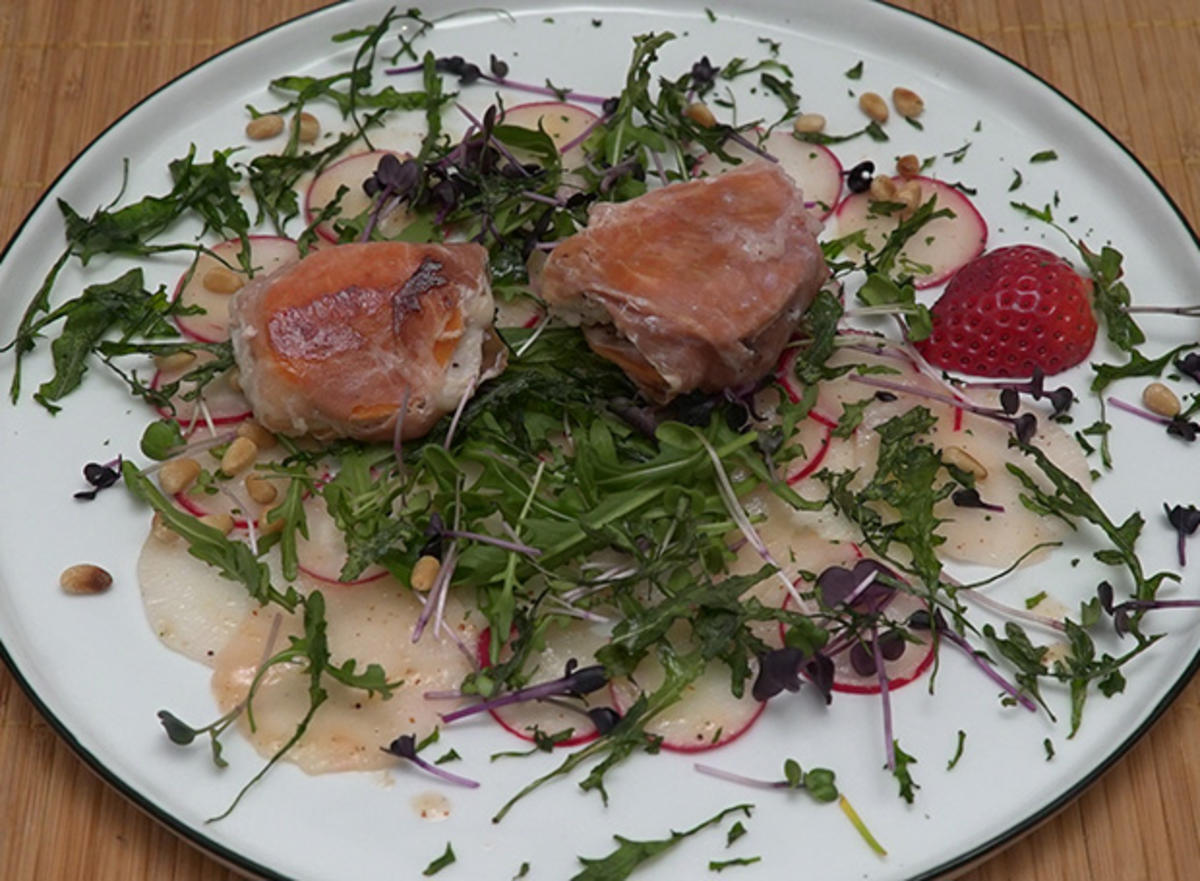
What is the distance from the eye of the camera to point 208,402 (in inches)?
157

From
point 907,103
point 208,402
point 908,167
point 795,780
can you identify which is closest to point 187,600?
point 208,402

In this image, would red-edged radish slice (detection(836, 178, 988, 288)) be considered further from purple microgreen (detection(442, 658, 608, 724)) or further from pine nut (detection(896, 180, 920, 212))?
purple microgreen (detection(442, 658, 608, 724))

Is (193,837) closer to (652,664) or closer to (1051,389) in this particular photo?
(652,664)

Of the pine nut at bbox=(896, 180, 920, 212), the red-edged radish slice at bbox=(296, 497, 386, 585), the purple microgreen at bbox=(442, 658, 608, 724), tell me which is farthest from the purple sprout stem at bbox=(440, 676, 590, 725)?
the pine nut at bbox=(896, 180, 920, 212)

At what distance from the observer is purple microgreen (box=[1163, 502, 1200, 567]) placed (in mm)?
3752

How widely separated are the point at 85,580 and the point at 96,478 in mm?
316

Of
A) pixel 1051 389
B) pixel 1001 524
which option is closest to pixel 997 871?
pixel 1001 524

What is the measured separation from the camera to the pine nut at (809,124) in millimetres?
4609

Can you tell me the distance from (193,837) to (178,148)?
2369mm

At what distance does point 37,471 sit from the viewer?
12.8 ft

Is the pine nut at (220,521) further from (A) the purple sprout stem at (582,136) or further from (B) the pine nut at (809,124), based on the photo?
(B) the pine nut at (809,124)

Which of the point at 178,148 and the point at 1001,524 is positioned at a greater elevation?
the point at 178,148

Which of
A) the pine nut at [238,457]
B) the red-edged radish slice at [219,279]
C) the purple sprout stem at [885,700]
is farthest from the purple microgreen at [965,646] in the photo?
the red-edged radish slice at [219,279]

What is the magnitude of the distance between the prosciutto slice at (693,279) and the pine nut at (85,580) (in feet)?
4.56
